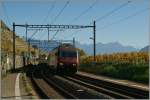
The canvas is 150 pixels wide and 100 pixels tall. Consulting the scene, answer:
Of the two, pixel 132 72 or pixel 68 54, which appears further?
pixel 68 54

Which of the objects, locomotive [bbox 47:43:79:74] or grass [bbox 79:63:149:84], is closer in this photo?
grass [bbox 79:63:149:84]

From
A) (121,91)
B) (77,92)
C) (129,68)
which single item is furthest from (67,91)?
(129,68)

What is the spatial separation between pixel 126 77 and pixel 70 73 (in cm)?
1229

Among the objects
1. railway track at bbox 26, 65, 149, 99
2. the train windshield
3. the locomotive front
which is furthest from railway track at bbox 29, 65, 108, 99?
the train windshield

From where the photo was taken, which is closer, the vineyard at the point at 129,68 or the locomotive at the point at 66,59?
the vineyard at the point at 129,68

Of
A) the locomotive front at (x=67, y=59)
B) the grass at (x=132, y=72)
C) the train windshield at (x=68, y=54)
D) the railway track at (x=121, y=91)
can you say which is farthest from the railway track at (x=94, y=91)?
the train windshield at (x=68, y=54)

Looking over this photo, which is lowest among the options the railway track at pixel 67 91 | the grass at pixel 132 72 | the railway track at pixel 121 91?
the railway track at pixel 67 91

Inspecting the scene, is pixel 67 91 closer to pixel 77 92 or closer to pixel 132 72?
pixel 77 92

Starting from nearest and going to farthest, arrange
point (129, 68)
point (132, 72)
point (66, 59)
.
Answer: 1. point (132, 72)
2. point (129, 68)
3. point (66, 59)

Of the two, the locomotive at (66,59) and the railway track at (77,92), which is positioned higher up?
the locomotive at (66,59)

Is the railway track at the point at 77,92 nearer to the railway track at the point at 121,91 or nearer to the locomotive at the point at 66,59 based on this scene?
the railway track at the point at 121,91

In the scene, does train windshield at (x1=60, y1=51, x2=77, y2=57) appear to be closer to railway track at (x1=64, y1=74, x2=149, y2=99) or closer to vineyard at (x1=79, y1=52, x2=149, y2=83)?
vineyard at (x1=79, y1=52, x2=149, y2=83)

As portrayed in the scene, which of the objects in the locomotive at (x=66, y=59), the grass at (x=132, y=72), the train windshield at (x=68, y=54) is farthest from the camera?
the train windshield at (x=68, y=54)

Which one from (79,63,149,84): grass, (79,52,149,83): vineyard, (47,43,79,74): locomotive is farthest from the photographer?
(47,43,79,74): locomotive
